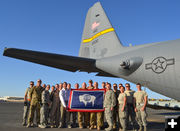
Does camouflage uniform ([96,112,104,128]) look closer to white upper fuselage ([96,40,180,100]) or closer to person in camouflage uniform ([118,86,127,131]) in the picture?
person in camouflage uniform ([118,86,127,131])

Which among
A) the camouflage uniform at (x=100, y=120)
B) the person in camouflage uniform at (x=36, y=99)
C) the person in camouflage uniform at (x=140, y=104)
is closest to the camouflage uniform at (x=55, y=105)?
the person in camouflage uniform at (x=36, y=99)

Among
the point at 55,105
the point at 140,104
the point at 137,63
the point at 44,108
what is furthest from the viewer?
the point at 55,105

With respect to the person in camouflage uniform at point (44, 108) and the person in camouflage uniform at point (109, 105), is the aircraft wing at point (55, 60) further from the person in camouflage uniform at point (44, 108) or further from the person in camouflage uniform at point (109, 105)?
the person in camouflage uniform at point (109, 105)

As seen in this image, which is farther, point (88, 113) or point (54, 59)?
point (88, 113)

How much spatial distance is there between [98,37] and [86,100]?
495 cm

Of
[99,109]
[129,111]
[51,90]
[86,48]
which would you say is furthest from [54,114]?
[86,48]

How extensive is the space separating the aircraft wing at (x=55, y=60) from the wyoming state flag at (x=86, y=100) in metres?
1.27

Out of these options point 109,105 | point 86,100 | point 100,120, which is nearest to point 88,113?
point 86,100

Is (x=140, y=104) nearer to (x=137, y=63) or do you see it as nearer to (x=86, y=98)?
(x=137, y=63)

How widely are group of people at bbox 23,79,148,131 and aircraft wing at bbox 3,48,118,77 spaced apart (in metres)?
0.86

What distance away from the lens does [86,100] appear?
7730 millimetres

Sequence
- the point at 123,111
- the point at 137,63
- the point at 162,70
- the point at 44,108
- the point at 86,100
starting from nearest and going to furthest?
the point at 123,111
the point at 162,70
the point at 44,108
the point at 137,63
the point at 86,100

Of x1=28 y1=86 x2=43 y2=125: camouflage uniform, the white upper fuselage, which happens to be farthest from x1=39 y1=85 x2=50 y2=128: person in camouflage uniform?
the white upper fuselage

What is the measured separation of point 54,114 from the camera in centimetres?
795
